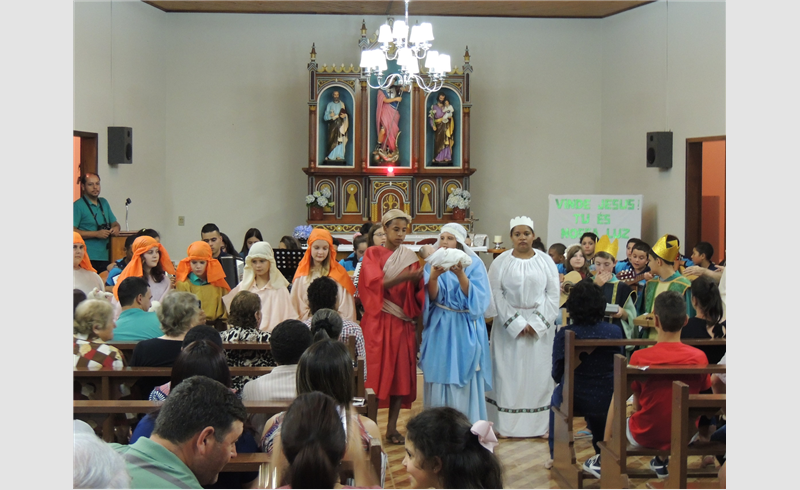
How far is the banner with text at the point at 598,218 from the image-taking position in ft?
33.3

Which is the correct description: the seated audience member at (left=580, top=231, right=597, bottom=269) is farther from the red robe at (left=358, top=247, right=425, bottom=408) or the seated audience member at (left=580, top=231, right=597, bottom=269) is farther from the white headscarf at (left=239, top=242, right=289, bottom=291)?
the white headscarf at (left=239, top=242, right=289, bottom=291)

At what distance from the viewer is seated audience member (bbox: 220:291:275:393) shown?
3840 mm

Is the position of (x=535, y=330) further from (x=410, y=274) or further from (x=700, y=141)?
(x=700, y=141)

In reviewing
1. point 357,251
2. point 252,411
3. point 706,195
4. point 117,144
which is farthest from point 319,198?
point 252,411

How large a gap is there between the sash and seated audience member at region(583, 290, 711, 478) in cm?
166

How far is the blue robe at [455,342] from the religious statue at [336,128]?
6.03 m

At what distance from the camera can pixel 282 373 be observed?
10.4ft

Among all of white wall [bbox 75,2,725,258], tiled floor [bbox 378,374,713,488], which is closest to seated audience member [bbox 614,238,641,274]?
tiled floor [bbox 378,374,713,488]

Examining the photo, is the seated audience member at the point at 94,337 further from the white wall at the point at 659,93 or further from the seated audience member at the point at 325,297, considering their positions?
the white wall at the point at 659,93

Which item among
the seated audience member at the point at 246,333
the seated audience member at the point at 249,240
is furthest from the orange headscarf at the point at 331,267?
the seated audience member at the point at 249,240

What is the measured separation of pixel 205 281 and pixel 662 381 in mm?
3152

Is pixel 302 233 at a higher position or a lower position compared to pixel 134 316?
higher

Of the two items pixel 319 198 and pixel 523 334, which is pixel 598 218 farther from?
pixel 523 334

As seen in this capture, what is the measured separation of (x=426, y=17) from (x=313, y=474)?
1039cm
